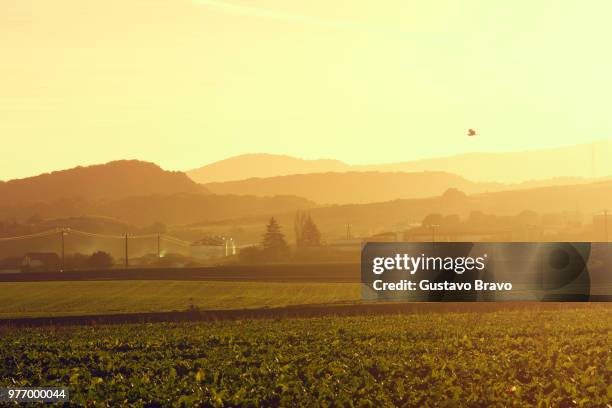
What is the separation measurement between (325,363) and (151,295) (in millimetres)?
48381

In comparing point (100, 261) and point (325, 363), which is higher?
point (100, 261)

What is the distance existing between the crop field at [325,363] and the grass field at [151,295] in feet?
66.9

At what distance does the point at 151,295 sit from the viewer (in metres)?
76.4

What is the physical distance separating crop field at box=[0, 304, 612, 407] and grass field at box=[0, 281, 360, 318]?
2038 cm

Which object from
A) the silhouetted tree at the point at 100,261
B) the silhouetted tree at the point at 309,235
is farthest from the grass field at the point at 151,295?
the silhouetted tree at the point at 309,235

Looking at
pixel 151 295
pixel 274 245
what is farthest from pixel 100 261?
pixel 151 295

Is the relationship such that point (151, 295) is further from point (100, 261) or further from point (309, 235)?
point (309, 235)

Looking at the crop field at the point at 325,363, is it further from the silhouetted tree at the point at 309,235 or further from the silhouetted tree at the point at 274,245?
the silhouetted tree at the point at 309,235

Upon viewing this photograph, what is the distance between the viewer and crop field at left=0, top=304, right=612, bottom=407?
2427 cm

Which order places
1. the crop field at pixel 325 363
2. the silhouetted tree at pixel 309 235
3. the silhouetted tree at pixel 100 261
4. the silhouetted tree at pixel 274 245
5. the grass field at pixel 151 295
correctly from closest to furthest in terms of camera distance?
1. the crop field at pixel 325 363
2. the grass field at pixel 151 295
3. the silhouetted tree at pixel 100 261
4. the silhouetted tree at pixel 274 245
5. the silhouetted tree at pixel 309 235

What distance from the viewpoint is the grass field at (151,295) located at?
65688mm

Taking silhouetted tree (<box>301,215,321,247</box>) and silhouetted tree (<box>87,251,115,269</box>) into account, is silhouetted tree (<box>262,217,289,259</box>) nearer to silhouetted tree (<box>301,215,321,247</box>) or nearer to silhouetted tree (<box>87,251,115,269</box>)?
silhouetted tree (<box>301,215,321,247</box>)

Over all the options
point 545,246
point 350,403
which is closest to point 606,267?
point 545,246

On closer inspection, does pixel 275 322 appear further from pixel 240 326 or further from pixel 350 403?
pixel 350 403
